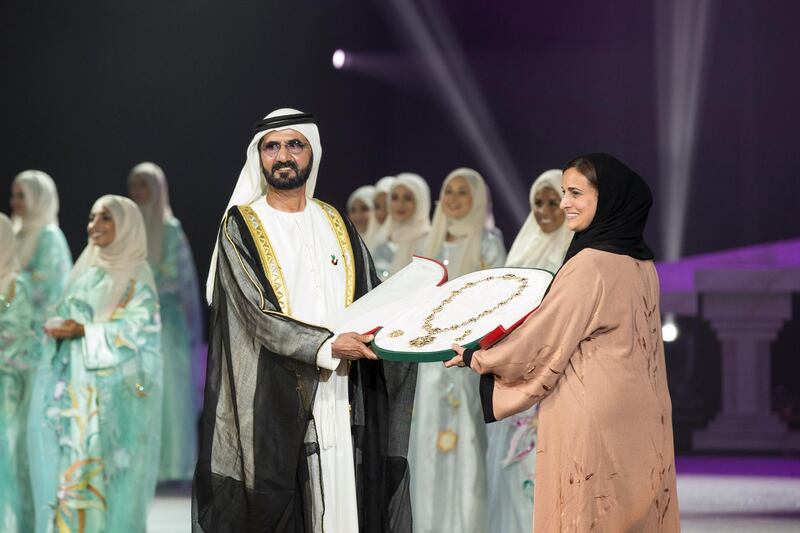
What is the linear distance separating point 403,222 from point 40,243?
193 centimetres

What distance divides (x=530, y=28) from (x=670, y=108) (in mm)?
1160

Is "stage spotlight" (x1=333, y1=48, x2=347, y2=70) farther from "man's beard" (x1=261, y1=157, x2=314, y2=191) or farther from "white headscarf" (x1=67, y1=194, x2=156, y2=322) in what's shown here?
"man's beard" (x1=261, y1=157, x2=314, y2=191)

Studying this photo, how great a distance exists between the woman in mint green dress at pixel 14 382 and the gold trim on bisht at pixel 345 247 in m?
2.46

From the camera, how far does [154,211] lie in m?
8.86

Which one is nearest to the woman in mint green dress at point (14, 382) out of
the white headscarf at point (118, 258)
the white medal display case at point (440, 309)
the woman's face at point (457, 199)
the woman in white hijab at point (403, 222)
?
the white headscarf at point (118, 258)

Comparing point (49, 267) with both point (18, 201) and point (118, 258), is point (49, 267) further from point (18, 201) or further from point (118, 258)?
point (118, 258)

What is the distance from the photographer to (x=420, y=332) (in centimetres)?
403

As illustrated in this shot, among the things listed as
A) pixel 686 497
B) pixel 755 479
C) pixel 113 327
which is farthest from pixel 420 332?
pixel 755 479

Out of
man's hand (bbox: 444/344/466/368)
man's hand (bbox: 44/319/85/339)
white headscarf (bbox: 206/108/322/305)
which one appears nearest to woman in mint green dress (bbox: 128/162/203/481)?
man's hand (bbox: 44/319/85/339)

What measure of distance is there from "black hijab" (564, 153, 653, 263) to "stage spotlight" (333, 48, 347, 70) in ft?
20.8

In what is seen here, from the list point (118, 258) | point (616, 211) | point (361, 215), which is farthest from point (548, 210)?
point (616, 211)

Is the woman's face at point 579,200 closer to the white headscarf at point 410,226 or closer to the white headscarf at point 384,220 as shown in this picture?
the white headscarf at point 410,226

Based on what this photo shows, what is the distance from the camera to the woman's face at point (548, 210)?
21.0 feet

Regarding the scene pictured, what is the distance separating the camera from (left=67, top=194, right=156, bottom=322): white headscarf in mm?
6254
